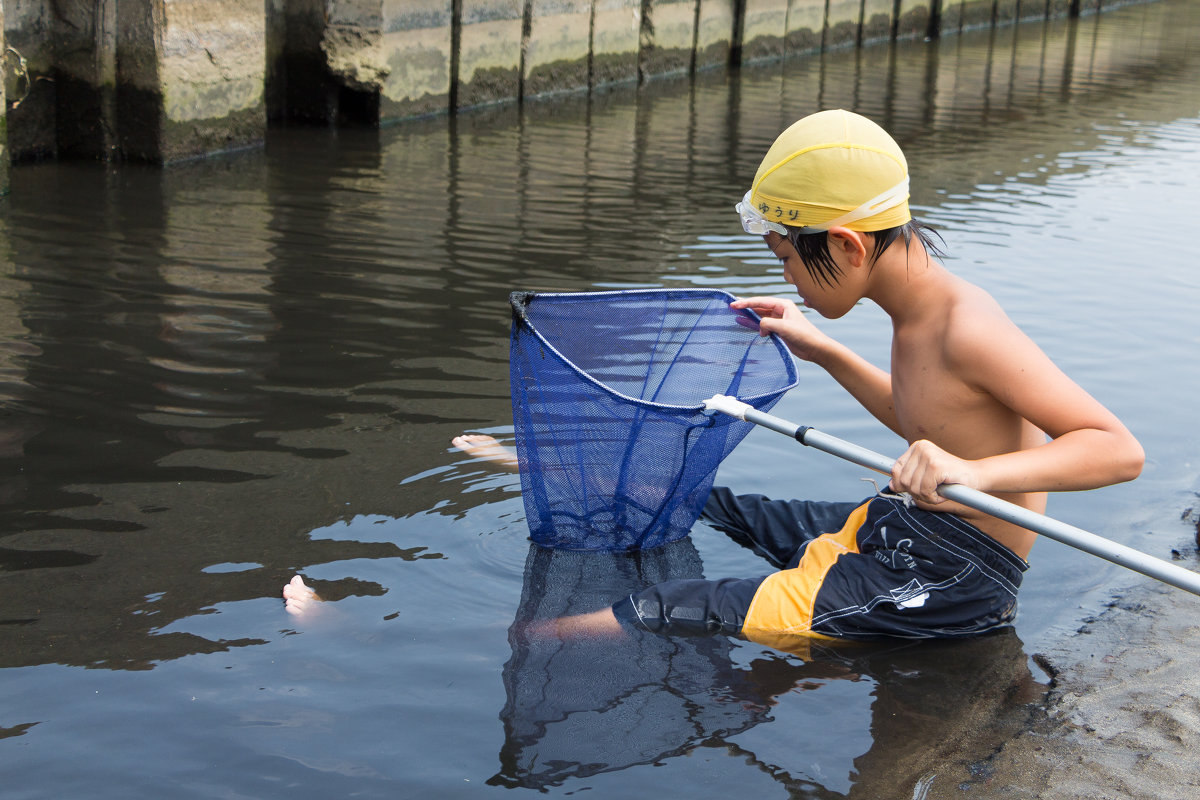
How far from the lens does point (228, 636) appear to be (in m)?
2.95

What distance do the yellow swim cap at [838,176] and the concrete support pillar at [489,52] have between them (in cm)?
887

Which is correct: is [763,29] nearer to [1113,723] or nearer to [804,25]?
[804,25]

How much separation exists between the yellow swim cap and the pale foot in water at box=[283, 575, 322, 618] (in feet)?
5.26

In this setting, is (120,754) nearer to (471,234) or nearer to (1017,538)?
(1017,538)

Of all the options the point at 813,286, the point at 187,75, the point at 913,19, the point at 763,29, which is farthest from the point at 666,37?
the point at 813,286

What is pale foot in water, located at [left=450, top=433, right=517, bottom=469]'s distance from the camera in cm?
403

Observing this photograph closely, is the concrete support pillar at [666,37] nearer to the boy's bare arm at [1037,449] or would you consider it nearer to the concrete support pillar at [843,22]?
the concrete support pillar at [843,22]

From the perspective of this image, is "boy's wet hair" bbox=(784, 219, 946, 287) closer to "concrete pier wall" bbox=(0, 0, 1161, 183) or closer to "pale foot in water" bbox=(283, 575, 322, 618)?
"pale foot in water" bbox=(283, 575, 322, 618)

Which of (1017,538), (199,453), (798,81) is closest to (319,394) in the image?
(199,453)

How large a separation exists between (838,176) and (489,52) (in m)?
9.49

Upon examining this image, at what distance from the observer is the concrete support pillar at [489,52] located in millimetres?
11156

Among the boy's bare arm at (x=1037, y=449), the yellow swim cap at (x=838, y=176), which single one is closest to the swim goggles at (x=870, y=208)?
the yellow swim cap at (x=838, y=176)

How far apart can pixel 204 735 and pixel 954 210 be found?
709 centimetres

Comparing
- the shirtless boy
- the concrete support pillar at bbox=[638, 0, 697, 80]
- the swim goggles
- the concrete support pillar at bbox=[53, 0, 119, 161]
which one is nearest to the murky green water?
the shirtless boy
